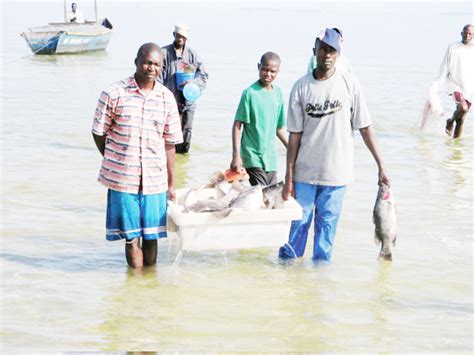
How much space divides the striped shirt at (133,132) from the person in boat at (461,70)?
7551mm

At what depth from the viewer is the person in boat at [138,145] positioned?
6.14 meters

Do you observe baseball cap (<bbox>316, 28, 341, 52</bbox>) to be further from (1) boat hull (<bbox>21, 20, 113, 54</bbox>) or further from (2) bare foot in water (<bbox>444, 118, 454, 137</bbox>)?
(1) boat hull (<bbox>21, 20, 113, 54</bbox>)

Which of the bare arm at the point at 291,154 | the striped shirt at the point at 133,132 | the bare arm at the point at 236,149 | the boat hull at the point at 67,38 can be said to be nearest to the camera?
the striped shirt at the point at 133,132

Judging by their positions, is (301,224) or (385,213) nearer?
(385,213)

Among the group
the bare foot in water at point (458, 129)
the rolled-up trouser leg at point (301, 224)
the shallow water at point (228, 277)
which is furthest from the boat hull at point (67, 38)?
the rolled-up trouser leg at point (301, 224)

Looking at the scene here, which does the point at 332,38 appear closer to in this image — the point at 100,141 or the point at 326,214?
the point at 326,214

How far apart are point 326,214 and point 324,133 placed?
2.18 feet

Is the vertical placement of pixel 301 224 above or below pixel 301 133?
below

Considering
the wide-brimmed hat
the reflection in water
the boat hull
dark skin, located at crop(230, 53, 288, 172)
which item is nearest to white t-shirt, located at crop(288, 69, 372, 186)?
dark skin, located at crop(230, 53, 288, 172)

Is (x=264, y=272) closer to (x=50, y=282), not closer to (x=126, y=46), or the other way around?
(x=50, y=282)

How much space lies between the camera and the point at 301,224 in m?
6.88

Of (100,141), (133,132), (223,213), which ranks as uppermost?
(133,132)

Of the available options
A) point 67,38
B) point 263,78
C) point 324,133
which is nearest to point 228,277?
point 324,133

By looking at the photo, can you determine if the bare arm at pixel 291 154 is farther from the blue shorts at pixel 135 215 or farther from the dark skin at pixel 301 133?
the blue shorts at pixel 135 215
